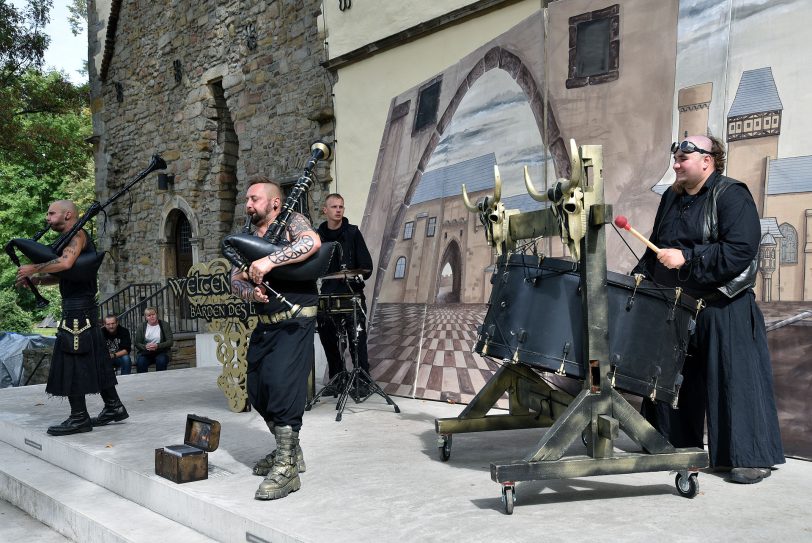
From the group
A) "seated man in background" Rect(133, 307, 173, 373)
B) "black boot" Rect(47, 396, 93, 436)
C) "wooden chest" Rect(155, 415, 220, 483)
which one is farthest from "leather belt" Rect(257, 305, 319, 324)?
"seated man in background" Rect(133, 307, 173, 373)

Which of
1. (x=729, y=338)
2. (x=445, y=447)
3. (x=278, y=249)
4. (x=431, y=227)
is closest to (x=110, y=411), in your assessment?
(x=278, y=249)

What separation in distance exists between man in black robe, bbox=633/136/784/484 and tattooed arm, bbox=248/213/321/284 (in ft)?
5.88

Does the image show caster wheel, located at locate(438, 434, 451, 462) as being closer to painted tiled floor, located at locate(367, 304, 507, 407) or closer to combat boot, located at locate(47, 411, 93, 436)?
painted tiled floor, located at locate(367, 304, 507, 407)

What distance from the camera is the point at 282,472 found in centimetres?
368

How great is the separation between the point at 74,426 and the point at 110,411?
0.37 meters

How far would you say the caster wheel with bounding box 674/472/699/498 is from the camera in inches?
132

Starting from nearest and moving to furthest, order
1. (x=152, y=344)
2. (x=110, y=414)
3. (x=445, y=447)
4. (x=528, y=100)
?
1. (x=445, y=447)
2. (x=110, y=414)
3. (x=528, y=100)
4. (x=152, y=344)

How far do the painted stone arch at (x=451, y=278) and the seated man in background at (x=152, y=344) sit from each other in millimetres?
6065

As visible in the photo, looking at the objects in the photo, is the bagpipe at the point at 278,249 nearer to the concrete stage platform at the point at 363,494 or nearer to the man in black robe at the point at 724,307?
the concrete stage platform at the point at 363,494

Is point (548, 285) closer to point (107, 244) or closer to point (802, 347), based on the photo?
point (802, 347)

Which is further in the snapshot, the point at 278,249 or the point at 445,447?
the point at 445,447

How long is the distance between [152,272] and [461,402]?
471 inches

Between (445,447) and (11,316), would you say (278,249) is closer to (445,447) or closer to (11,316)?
(445,447)

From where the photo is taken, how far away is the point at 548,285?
357 cm
